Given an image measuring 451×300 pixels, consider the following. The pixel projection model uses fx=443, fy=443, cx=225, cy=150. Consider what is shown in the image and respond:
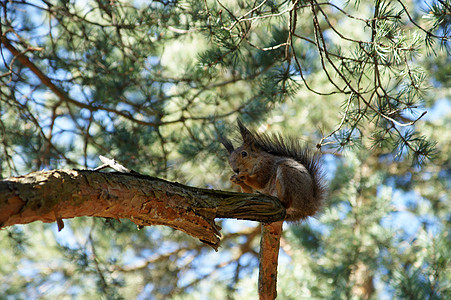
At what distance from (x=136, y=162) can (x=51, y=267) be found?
86.4 inches

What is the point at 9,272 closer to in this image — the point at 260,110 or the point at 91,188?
the point at 260,110

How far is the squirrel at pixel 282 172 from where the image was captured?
1.92 m

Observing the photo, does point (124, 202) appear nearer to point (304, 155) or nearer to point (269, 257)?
point (269, 257)

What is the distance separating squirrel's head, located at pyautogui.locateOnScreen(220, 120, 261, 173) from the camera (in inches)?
89.2

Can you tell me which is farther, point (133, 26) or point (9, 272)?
point (9, 272)

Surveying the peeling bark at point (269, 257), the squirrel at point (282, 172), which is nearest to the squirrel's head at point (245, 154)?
the squirrel at point (282, 172)

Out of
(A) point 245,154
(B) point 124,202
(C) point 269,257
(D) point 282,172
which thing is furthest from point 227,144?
(B) point 124,202

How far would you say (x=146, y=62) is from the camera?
2.81 m

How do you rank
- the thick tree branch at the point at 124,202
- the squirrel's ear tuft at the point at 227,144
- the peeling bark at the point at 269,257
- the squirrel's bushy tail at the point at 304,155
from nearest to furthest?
the thick tree branch at the point at 124,202 → the peeling bark at the point at 269,257 → the squirrel's bushy tail at the point at 304,155 → the squirrel's ear tuft at the point at 227,144

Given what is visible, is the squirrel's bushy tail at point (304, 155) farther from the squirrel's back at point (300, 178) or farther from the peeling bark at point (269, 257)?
the peeling bark at point (269, 257)

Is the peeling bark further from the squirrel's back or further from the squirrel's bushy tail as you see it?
the squirrel's bushy tail

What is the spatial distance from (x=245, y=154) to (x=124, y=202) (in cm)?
114

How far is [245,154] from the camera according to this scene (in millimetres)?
2322

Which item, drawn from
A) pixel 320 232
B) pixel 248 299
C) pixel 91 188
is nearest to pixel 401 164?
pixel 320 232
